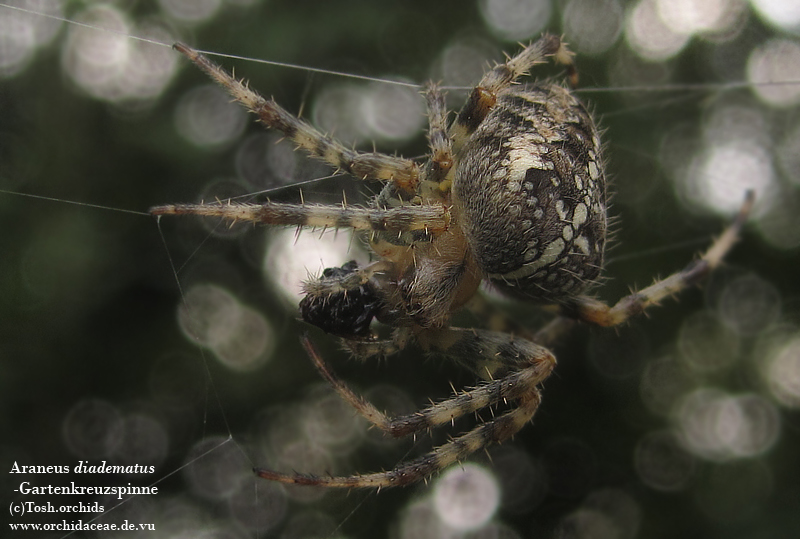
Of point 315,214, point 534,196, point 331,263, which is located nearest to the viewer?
point 315,214

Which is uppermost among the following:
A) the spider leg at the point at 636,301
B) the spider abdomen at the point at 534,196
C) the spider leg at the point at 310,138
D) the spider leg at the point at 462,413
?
the spider leg at the point at 310,138

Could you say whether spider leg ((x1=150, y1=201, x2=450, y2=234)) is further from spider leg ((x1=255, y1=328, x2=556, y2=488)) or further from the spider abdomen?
spider leg ((x1=255, y1=328, x2=556, y2=488))

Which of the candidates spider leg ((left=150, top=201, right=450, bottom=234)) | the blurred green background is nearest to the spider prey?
spider leg ((left=150, top=201, right=450, bottom=234))

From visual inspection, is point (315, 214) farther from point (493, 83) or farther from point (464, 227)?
point (493, 83)

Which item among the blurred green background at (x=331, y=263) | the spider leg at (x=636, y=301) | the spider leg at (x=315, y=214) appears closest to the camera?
the spider leg at (x=315, y=214)

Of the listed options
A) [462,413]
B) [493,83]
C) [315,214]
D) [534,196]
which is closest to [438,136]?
[493,83]

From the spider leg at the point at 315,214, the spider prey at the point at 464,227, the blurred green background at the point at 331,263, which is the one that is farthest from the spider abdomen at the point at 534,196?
the blurred green background at the point at 331,263

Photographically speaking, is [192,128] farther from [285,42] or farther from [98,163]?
[285,42]

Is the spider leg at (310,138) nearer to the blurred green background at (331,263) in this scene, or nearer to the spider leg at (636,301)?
the blurred green background at (331,263)
